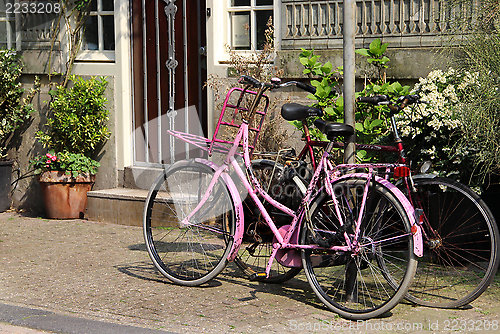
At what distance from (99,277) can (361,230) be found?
231 cm

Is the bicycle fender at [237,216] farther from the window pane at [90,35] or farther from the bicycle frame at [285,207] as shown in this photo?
the window pane at [90,35]

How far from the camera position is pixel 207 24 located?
8.67 meters

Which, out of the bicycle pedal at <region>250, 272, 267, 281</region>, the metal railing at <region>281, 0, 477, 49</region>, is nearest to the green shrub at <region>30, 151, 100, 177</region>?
the metal railing at <region>281, 0, 477, 49</region>

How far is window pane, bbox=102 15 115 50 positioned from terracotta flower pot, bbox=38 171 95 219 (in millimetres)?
1641

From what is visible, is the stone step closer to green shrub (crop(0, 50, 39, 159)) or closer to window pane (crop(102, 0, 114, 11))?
green shrub (crop(0, 50, 39, 159))

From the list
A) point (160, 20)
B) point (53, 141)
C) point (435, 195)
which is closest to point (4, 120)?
point (53, 141)

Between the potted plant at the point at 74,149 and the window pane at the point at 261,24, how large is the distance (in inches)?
79.8

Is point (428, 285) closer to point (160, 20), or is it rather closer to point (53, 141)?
point (160, 20)

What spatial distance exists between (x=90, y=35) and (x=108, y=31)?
0.28 metres

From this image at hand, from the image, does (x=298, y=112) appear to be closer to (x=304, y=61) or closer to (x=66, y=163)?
(x=304, y=61)

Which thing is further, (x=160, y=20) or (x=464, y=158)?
Answer: (x=160, y=20)

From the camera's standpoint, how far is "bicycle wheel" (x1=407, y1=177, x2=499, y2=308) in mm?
5277

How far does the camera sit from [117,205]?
894 centimetres

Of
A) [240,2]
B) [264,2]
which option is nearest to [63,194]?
[240,2]
